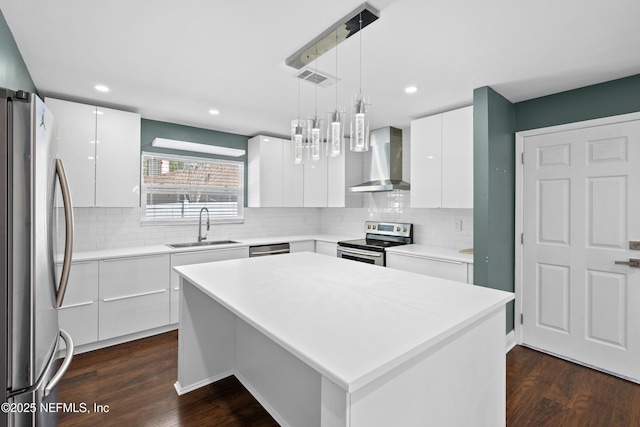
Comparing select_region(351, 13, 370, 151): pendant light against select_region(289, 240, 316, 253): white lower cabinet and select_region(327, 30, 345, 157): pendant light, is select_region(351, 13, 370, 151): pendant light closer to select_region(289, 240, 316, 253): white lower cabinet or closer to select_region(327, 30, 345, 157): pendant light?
select_region(327, 30, 345, 157): pendant light

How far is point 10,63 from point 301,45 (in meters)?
1.74

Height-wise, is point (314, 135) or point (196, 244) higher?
point (314, 135)

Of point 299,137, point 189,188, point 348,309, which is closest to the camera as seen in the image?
point 348,309

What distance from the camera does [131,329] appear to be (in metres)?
3.18

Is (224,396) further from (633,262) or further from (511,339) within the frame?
(633,262)

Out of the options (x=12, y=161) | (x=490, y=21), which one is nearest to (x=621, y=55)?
(x=490, y=21)

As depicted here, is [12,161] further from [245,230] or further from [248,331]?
[245,230]

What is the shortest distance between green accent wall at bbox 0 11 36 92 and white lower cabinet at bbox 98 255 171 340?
1.63 meters

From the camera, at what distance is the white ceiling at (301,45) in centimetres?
168

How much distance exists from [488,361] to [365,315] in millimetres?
707

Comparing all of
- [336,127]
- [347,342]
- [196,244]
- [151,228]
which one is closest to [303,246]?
[196,244]

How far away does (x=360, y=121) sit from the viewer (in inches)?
64.2

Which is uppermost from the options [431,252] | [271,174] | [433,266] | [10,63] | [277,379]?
[10,63]

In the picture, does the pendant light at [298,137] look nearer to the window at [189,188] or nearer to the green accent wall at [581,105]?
the green accent wall at [581,105]
